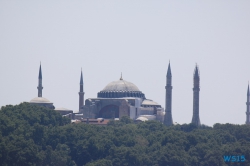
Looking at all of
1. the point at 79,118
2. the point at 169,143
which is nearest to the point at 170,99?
the point at 79,118

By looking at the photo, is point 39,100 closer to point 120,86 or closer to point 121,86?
point 120,86

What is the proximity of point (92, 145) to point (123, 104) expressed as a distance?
46.1 m

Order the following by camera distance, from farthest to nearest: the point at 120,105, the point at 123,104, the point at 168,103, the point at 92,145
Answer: the point at 168,103, the point at 120,105, the point at 123,104, the point at 92,145

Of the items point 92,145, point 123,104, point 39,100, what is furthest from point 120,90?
point 92,145

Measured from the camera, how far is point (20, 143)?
91.8 meters

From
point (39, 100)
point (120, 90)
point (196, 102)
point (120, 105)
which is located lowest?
point (120, 105)

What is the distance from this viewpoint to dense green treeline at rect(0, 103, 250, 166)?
93.3 metres

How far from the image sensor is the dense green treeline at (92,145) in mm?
93312

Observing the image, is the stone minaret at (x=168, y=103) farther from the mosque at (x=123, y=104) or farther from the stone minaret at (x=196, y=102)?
the stone minaret at (x=196, y=102)

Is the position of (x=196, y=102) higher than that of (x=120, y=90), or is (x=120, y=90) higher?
(x=120, y=90)

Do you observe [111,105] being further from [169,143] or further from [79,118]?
[169,143]

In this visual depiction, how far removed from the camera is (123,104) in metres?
149

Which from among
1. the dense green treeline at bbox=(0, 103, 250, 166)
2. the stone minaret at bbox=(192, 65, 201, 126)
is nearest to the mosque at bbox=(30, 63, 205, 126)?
the stone minaret at bbox=(192, 65, 201, 126)

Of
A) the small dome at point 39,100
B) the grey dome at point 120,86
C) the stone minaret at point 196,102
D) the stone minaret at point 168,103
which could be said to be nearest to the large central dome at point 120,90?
the grey dome at point 120,86
